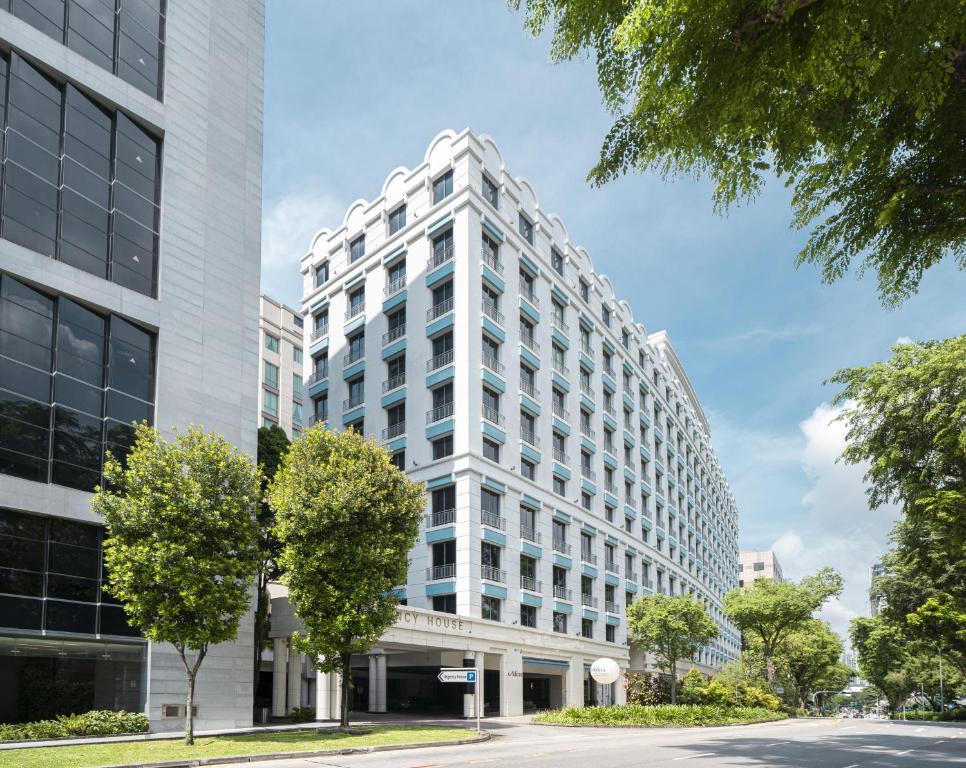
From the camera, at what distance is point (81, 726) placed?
78.7 ft

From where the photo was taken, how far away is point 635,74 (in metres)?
7.06

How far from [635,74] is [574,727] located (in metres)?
34.7

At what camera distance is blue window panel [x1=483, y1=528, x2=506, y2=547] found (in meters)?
43.0

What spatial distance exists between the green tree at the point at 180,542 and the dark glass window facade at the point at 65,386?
5.46 feet

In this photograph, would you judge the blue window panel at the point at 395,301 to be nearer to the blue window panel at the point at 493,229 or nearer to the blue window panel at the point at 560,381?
the blue window panel at the point at 493,229

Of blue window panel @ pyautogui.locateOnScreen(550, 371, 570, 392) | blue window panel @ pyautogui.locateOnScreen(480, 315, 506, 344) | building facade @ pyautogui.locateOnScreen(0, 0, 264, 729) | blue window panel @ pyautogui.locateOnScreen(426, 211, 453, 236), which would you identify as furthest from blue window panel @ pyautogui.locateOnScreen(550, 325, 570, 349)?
building facade @ pyautogui.locateOnScreen(0, 0, 264, 729)

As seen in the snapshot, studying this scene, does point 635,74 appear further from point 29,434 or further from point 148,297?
point 148,297

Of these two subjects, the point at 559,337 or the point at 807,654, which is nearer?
the point at 559,337

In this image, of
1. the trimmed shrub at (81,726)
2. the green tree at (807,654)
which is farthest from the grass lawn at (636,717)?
the green tree at (807,654)

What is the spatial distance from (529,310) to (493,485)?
1238cm

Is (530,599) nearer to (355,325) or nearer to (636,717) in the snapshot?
(636,717)

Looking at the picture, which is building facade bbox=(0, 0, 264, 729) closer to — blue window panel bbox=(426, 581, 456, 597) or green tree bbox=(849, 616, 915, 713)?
blue window panel bbox=(426, 581, 456, 597)

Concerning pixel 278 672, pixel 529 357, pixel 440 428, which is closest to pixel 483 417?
pixel 440 428

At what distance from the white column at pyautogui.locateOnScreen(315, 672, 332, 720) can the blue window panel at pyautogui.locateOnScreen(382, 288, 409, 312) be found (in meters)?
23.4
